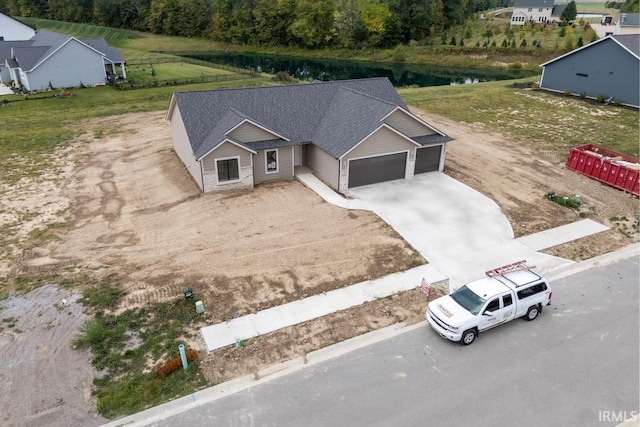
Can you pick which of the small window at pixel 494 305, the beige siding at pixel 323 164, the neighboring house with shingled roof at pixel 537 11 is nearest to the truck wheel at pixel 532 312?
the small window at pixel 494 305

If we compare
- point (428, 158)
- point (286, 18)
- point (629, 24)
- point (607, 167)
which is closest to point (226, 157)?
point (428, 158)

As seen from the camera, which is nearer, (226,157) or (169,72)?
(226,157)

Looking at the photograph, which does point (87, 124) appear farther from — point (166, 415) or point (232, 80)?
point (166, 415)

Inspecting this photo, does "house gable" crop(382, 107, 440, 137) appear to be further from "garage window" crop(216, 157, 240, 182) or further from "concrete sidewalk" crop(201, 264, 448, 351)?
"concrete sidewalk" crop(201, 264, 448, 351)

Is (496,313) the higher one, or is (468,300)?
(468,300)

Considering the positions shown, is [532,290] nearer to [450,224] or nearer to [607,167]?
[450,224]

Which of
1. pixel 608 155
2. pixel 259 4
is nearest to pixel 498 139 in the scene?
pixel 608 155

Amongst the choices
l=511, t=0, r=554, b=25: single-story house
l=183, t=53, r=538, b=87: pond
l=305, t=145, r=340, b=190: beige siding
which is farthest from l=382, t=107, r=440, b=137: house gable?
l=511, t=0, r=554, b=25: single-story house
